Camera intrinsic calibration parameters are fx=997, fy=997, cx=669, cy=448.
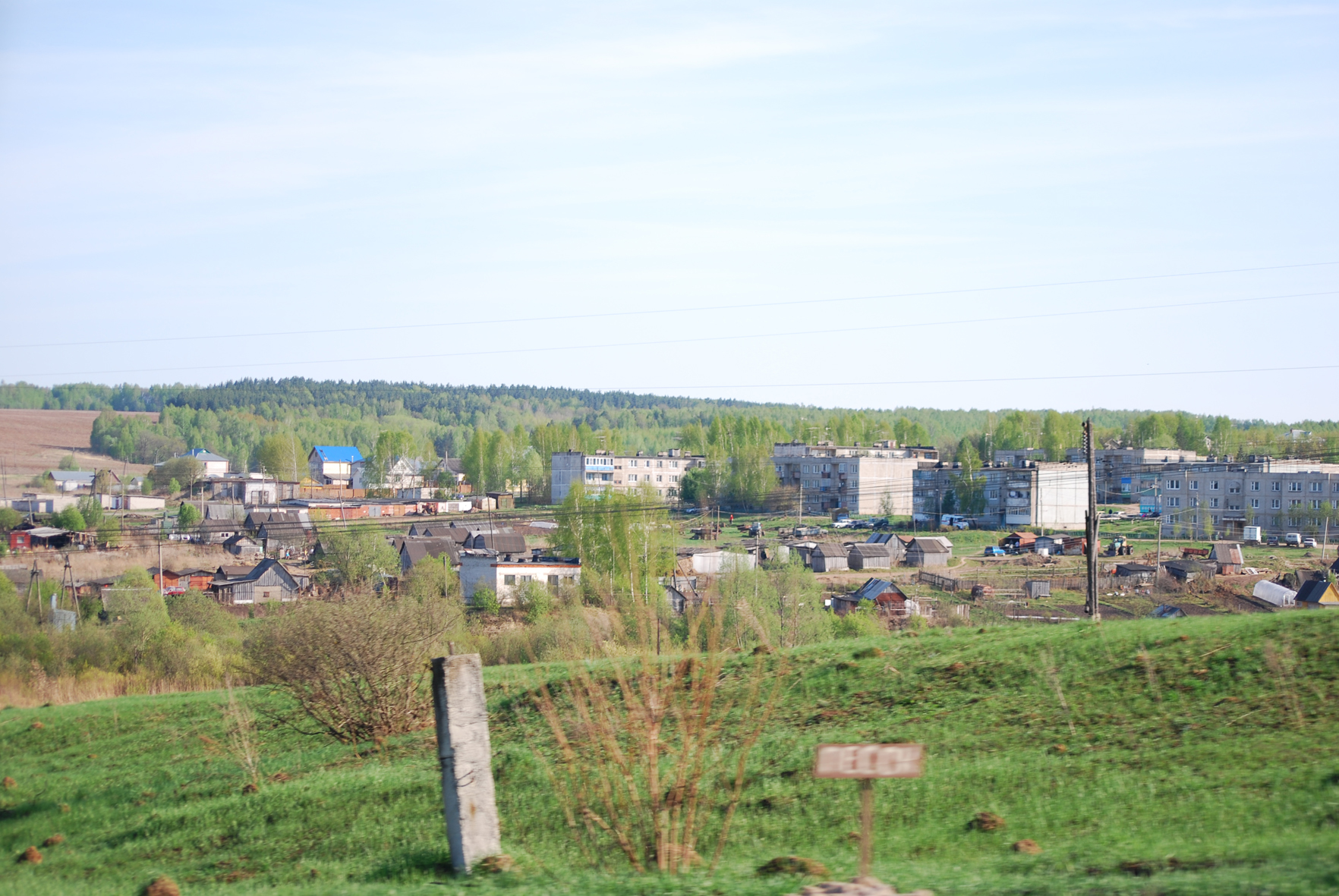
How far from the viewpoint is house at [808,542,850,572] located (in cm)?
5216

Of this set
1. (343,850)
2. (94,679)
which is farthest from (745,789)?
(94,679)

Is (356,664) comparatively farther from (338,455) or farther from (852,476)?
(338,455)

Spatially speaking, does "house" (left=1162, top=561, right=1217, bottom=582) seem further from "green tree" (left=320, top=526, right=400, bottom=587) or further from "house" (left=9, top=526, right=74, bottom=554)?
"house" (left=9, top=526, right=74, bottom=554)

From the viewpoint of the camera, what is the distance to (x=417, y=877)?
7.27 metres

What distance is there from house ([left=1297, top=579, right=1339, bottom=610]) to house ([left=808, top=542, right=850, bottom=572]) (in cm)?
2441

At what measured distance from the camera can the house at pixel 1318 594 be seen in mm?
28622

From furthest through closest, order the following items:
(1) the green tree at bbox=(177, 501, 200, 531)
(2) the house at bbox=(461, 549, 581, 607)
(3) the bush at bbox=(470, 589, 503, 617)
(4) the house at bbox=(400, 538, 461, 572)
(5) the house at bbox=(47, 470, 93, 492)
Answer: (5) the house at bbox=(47, 470, 93, 492)
(1) the green tree at bbox=(177, 501, 200, 531)
(4) the house at bbox=(400, 538, 461, 572)
(2) the house at bbox=(461, 549, 581, 607)
(3) the bush at bbox=(470, 589, 503, 617)

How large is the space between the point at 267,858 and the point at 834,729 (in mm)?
5461

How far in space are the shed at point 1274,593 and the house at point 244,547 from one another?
156 feet

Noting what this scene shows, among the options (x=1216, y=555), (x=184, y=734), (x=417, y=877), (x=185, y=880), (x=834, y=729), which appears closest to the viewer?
(x=417, y=877)

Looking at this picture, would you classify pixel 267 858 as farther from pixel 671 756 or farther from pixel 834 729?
pixel 834 729

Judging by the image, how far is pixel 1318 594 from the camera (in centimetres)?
2931

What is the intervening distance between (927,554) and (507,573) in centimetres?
2428

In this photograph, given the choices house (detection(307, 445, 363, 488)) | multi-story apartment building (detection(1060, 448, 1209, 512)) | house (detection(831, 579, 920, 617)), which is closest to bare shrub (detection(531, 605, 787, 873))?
house (detection(831, 579, 920, 617))
